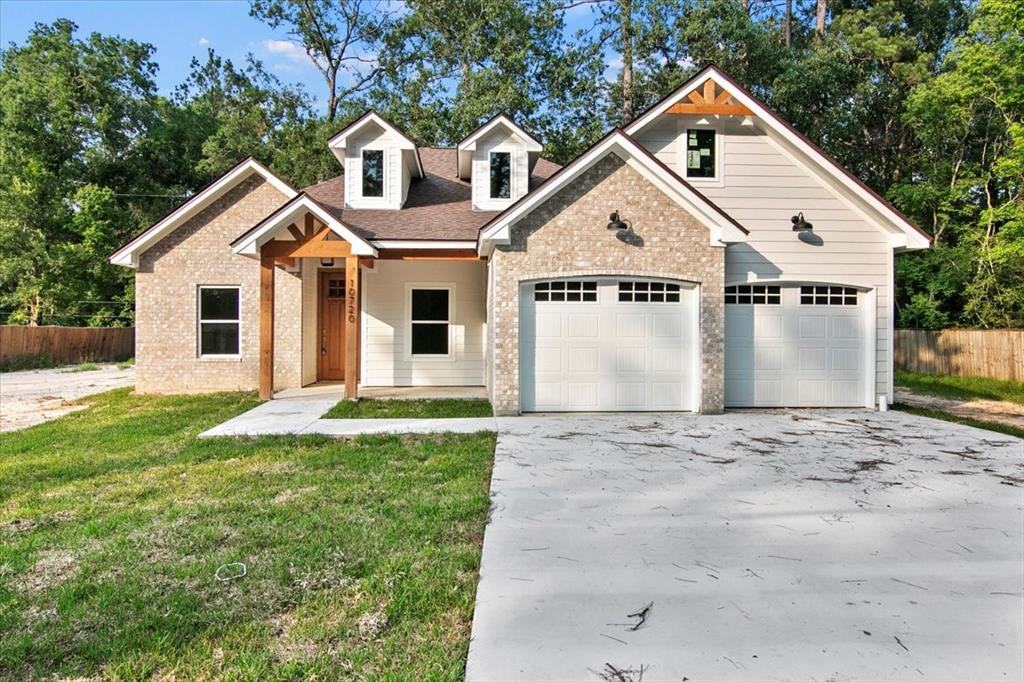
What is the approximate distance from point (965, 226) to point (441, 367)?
66.7ft

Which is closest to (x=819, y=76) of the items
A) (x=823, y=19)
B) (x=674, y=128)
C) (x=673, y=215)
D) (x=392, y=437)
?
(x=823, y=19)

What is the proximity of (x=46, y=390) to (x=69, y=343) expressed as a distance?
1080cm

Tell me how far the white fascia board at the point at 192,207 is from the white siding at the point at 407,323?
2.79 meters

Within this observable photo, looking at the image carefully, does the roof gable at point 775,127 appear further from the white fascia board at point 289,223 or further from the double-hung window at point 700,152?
the white fascia board at point 289,223

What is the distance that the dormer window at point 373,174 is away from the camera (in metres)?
12.9

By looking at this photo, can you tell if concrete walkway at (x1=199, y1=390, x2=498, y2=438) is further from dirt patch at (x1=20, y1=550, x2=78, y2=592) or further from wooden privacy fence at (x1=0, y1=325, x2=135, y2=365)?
wooden privacy fence at (x1=0, y1=325, x2=135, y2=365)

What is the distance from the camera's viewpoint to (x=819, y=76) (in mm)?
21750

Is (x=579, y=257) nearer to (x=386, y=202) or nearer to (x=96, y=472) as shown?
(x=386, y=202)

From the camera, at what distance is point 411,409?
10.1 m

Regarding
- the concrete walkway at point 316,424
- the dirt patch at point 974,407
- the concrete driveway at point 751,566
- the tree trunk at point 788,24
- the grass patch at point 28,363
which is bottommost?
the concrete driveway at point 751,566

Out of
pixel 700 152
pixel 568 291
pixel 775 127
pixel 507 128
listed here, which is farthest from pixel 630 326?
pixel 507 128

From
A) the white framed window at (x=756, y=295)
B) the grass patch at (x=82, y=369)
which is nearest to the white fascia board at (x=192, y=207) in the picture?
the white framed window at (x=756, y=295)

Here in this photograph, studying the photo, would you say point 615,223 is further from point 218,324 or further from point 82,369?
point 82,369

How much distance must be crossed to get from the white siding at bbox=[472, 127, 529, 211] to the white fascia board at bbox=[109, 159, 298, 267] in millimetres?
3963
